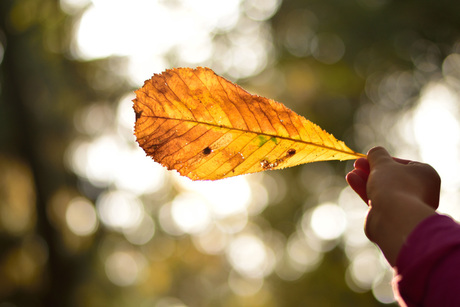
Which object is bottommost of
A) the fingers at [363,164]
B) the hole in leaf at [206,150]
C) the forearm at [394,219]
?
the forearm at [394,219]

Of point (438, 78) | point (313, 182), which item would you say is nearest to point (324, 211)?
point (313, 182)

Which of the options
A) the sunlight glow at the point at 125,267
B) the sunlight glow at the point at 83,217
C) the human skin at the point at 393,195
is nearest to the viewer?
the human skin at the point at 393,195

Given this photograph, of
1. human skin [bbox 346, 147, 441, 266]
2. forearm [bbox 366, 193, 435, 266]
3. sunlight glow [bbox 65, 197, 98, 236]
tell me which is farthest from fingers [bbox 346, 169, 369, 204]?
sunlight glow [bbox 65, 197, 98, 236]

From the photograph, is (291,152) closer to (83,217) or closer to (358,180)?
(358,180)

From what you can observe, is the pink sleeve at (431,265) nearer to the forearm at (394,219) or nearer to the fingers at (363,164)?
→ the forearm at (394,219)

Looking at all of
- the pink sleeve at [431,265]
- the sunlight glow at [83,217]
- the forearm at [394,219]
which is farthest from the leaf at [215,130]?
the sunlight glow at [83,217]

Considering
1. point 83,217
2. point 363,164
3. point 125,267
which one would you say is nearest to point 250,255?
point 125,267

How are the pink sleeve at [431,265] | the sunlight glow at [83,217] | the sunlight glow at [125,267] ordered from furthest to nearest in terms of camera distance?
the sunlight glow at [125,267], the sunlight glow at [83,217], the pink sleeve at [431,265]
